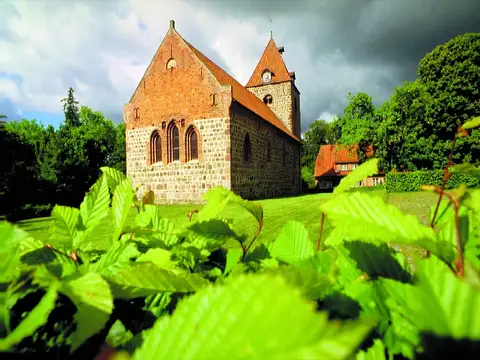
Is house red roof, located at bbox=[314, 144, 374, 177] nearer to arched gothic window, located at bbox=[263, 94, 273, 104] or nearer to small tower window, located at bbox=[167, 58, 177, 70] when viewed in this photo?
arched gothic window, located at bbox=[263, 94, 273, 104]

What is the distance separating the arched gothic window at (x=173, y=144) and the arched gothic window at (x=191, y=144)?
2.04ft

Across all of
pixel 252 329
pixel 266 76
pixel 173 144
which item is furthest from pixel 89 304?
pixel 266 76

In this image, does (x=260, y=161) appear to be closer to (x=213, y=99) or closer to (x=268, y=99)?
(x=213, y=99)

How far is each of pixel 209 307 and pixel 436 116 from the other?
29250 mm

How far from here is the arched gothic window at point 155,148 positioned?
16.4 m

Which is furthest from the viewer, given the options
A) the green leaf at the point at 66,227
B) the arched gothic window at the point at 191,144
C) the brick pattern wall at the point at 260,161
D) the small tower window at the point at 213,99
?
the arched gothic window at the point at 191,144

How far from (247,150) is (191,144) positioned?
3437mm

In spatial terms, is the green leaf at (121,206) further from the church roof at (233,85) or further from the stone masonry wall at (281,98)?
the stone masonry wall at (281,98)

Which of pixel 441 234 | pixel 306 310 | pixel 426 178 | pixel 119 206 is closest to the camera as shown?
pixel 306 310

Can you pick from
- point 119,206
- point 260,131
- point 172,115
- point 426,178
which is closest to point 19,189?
point 172,115

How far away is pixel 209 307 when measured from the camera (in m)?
0.31

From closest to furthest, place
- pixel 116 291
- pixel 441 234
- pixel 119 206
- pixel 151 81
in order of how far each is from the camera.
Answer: pixel 116 291 → pixel 441 234 → pixel 119 206 → pixel 151 81

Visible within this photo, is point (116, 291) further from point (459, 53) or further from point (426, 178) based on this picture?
point (459, 53)

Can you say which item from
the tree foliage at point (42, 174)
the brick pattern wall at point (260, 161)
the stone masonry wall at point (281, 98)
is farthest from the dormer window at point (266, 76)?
the tree foliage at point (42, 174)
